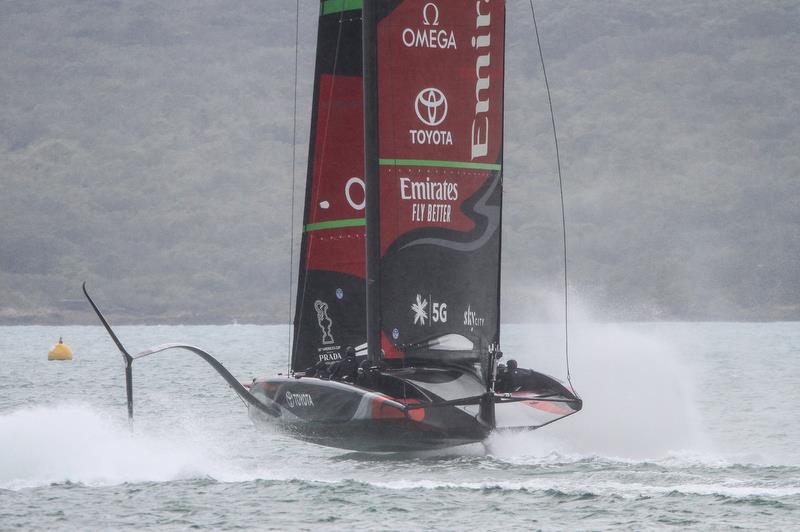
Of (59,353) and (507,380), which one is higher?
(59,353)

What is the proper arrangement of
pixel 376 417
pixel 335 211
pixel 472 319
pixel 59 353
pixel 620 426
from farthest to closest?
pixel 59 353, pixel 335 211, pixel 620 426, pixel 472 319, pixel 376 417

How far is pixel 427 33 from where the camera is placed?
18906 millimetres

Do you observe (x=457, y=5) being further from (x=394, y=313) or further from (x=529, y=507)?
(x=529, y=507)

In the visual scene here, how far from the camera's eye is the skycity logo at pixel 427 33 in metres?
18.9

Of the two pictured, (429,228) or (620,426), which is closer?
(429,228)

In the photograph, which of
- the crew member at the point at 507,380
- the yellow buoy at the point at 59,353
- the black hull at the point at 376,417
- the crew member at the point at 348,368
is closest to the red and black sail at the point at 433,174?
the crew member at the point at 348,368

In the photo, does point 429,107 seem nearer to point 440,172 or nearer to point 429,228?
point 440,172

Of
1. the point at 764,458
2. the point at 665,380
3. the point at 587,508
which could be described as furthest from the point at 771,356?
the point at 587,508

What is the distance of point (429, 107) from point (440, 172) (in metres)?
0.92

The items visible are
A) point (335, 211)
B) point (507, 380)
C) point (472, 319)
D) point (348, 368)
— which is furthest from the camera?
point (335, 211)

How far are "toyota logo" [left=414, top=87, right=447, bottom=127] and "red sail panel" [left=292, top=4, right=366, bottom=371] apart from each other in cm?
321

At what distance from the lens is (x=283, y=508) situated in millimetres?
16359

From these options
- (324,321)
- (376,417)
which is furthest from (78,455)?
(324,321)

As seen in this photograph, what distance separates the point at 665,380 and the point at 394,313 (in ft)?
33.5
